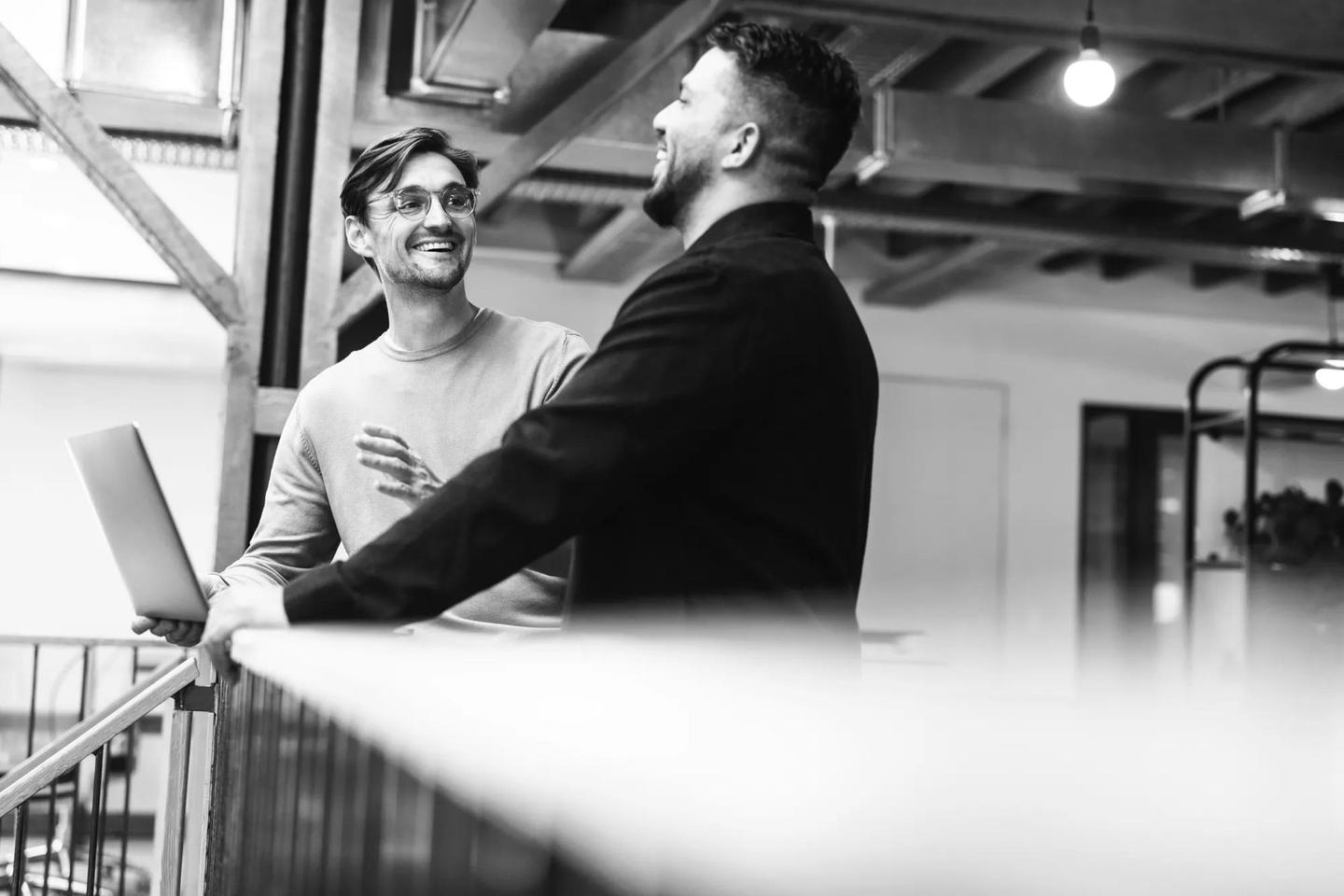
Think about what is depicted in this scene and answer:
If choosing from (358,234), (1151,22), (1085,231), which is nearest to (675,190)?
(358,234)

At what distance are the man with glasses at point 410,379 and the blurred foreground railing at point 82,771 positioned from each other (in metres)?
0.64

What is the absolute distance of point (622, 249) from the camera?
24.2ft

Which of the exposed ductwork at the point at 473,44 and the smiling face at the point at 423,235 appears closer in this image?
the smiling face at the point at 423,235

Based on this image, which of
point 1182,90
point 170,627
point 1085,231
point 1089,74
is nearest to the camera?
point 170,627

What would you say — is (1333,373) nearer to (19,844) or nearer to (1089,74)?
(1089,74)

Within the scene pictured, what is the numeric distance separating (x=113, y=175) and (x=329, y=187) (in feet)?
1.62

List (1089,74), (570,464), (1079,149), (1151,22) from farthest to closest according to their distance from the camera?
(1079,149), (1151,22), (1089,74), (570,464)

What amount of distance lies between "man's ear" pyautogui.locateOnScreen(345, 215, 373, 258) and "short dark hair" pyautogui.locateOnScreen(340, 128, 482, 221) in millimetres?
11

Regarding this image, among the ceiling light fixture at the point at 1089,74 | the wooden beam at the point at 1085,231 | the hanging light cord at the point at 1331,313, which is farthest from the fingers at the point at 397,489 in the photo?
the hanging light cord at the point at 1331,313

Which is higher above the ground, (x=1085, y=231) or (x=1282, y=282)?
(x=1282, y=282)

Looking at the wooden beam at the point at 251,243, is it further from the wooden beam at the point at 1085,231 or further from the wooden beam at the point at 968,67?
the wooden beam at the point at 1085,231

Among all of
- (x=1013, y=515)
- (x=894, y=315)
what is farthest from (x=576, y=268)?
(x=1013, y=515)

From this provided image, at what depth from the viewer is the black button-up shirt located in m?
1.30

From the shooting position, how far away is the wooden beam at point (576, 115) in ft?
11.9
